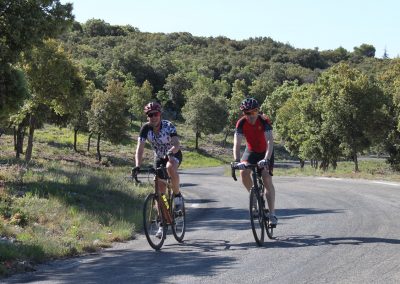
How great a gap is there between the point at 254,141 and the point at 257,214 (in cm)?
128

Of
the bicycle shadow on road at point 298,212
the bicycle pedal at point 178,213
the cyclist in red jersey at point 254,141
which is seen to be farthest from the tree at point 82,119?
the cyclist in red jersey at point 254,141

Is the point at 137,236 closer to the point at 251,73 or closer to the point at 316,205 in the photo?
the point at 316,205

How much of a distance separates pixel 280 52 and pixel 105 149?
Answer: 461 feet

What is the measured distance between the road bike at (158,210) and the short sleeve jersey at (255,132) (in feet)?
5.02

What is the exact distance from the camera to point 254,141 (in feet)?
28.8

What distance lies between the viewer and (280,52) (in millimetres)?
→ 193500

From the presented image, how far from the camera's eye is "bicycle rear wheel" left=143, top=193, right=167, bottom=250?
828cm

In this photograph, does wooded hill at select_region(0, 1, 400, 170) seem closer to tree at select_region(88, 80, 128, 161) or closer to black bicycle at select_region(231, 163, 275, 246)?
tree at select_region(88, 80, 128, 161)

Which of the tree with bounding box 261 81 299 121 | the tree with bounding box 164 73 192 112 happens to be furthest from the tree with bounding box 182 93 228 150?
the tree with bounding box 164 73 192 112

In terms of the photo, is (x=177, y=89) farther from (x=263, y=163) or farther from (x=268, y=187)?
(x=263, y=163)

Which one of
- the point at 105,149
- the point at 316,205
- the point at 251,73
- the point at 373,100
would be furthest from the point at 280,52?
the point at 316,205

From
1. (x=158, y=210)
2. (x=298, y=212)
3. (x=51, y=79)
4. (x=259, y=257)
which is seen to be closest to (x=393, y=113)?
(x=51, y=79)

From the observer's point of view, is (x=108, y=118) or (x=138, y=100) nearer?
(x=108, y=118)

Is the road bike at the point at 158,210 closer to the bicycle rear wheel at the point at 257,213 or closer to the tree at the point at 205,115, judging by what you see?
the bicycle rear wheel at the point at 257,213
